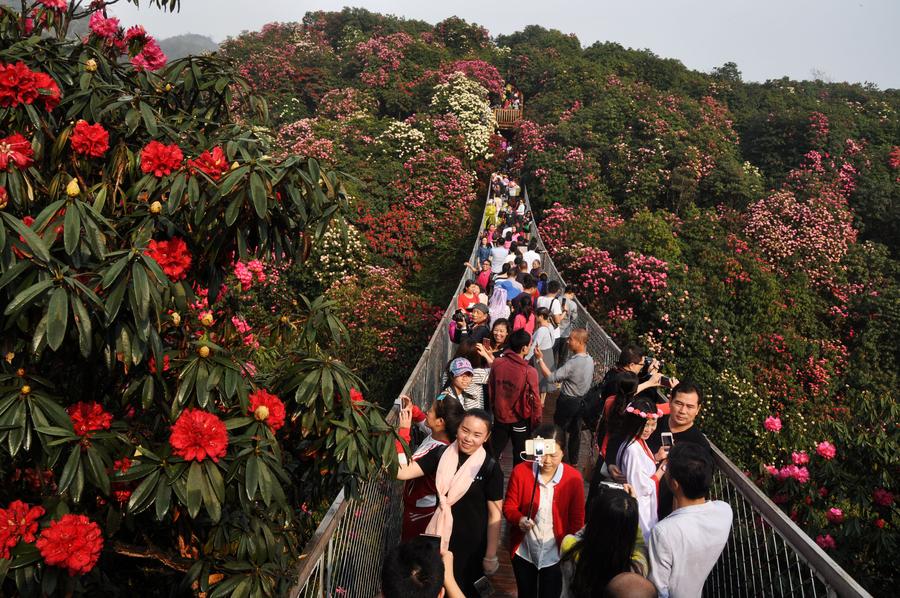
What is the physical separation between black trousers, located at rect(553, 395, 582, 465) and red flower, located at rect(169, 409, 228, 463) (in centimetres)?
376

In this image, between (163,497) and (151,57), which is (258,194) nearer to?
(163,497)

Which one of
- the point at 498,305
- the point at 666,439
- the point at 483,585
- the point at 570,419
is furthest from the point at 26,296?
the point at 498,305

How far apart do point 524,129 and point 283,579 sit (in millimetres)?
23539

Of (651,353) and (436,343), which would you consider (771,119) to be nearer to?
(651,353)

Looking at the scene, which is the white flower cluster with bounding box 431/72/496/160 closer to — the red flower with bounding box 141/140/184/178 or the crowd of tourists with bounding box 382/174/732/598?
the crowd of tourists with bounding box 382/174/732/598

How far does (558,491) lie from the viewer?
335cm

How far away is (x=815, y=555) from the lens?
2639 mm

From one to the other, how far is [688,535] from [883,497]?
9.75 feet

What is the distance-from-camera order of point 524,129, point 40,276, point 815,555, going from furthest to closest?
point 524,129
point 815,555
point 40,276

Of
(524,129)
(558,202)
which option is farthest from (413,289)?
(524,129)

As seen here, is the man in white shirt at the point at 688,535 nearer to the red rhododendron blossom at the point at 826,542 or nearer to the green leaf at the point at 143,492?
the green leaf at the point at 143,492

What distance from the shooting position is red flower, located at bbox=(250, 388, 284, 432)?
2498 millimetres

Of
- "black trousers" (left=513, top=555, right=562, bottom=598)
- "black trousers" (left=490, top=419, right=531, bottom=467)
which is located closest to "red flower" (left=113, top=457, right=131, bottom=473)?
"black trousers" (left=513, top=555, right=562, bottom=598)

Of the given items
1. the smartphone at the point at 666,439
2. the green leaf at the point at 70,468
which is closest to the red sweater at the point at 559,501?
the smartphone at the point at 666,439
